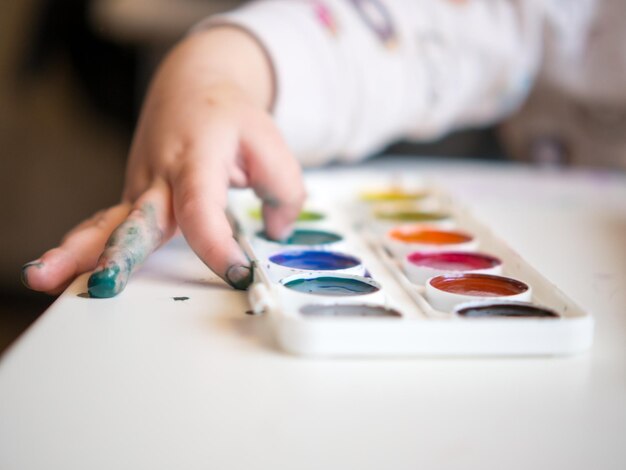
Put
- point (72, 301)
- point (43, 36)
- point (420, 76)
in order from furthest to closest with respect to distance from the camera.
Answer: point (43, 36) → point (420, 76) → point (72, 301)

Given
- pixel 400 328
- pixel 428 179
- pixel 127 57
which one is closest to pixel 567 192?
pixel 428 179

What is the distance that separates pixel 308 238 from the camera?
19.3 inches

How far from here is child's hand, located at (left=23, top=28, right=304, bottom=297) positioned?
1.33 feet

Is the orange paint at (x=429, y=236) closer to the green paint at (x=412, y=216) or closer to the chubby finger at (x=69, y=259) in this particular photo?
the green paint at (x=412, y=216)

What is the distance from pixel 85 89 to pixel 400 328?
1.42m

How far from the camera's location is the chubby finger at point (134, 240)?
0.38m

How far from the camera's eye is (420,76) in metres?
0.78

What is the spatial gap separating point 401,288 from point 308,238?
0.33 feet

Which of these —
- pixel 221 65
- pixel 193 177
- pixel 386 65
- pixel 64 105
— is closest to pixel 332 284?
pixel 193 177

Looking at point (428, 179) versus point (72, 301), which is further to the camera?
point (428, 179)

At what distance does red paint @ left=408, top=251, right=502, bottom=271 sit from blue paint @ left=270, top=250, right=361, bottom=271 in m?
0.04

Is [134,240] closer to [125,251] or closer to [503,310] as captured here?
[125,251]

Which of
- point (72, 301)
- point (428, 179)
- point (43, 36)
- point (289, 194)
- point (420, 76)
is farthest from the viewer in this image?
point (43, 36)

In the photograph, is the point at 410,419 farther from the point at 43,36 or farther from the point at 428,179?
the point at 43,36
